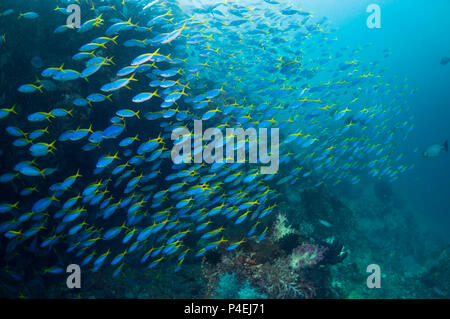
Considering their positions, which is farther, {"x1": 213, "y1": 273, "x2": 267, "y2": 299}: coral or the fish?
the fish

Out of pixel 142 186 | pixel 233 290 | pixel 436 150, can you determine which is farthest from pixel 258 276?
pixel 436 150

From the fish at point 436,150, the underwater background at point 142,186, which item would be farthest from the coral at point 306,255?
the fish at point 436,150

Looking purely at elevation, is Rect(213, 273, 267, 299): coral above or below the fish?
below

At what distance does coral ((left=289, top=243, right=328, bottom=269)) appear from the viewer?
5.23 metres

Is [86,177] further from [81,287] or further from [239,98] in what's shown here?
[239,98]

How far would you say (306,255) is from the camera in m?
5.35

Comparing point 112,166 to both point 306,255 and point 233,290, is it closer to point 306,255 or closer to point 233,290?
point 233,290

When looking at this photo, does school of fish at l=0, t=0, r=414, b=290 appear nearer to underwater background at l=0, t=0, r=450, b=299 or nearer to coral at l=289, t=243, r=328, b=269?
underwater background at l=0, t=0, r=450, b=299

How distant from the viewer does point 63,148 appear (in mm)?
5922

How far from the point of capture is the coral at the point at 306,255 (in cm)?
523

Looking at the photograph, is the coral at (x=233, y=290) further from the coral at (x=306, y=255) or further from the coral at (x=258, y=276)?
the coral at (x=306, y=255)

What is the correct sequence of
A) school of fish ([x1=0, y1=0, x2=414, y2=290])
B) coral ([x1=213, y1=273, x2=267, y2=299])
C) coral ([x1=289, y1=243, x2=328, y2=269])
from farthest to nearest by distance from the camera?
1. coral ([x1=289, y1=243, x2=328, y2=269])
2. coral ([x1=213, y1=273, x2=267, y2=299])
3. school of fish ([x1=0, y1=0, x2=414, y2=290])

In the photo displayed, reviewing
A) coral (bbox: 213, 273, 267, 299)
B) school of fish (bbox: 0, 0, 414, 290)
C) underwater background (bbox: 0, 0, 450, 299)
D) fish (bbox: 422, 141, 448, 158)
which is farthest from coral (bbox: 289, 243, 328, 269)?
fish (bbox: 422, 141, 448, 158)
